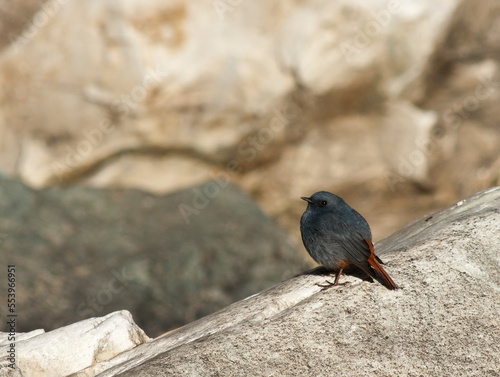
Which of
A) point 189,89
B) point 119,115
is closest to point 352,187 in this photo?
point 189,89

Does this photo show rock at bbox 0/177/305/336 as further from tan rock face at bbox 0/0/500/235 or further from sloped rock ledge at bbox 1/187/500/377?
sloped rock ledge at bbox 1/187/500/377

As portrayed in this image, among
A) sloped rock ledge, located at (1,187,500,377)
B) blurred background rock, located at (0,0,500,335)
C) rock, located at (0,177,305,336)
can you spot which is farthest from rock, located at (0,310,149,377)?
blurred background rock, located at (0,0,500,335)

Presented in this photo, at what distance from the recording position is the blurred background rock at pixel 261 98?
1085 centimetres

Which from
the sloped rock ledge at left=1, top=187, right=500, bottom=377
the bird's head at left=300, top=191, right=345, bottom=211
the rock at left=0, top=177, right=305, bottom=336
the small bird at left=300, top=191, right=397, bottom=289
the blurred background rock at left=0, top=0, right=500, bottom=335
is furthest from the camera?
the blurred background rock at left=0, top=0, right=500, bottom=335

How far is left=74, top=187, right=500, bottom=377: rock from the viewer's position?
10.9ft

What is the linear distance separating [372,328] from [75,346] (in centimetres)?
210

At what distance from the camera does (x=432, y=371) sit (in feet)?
10.8

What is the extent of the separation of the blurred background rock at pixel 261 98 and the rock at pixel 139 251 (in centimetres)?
32

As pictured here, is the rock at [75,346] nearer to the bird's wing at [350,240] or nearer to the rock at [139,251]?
the bird's wing at [350,240]

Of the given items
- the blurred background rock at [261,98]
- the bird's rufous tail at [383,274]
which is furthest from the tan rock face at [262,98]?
the bird's rufous tail at [383,274]

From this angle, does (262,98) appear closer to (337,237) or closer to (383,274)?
(337,237)

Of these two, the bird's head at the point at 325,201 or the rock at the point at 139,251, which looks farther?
the rock at the point at 139,251

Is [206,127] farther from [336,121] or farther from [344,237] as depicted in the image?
[344,237]

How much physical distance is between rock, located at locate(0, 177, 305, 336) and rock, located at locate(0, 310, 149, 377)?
5680mm
